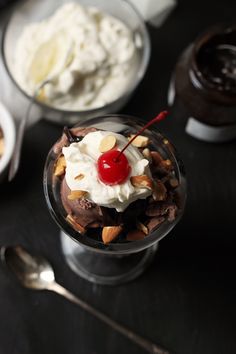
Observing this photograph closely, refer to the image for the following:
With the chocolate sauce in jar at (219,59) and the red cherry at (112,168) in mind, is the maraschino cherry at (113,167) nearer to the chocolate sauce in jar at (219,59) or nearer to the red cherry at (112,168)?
the red cherry at (112,168)

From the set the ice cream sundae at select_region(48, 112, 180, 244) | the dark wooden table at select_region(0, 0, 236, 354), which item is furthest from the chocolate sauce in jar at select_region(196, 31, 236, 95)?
the ice cream sundae at select_region(48, 112, 180, 244)

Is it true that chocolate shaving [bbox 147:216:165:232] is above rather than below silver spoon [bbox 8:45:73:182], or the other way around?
below

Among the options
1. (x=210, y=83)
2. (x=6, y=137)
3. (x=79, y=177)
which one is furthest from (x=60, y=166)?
(x=210, y=83)

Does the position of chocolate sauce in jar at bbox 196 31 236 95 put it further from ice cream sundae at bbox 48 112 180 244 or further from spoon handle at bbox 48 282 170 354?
spoon handle at bbox 48 282 170 354

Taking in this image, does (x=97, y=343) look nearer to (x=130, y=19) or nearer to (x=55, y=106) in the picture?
(x=55, y=106)

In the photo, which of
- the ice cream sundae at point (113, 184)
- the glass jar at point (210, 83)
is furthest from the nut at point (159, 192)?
the glass jar at point (210, 83)

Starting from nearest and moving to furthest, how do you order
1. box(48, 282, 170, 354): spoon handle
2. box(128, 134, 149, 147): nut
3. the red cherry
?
the red cherry, box(128, 134, 149, 147): nut, box(48, 282, 170, 354): spoon handle

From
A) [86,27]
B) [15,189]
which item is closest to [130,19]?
[86,27]

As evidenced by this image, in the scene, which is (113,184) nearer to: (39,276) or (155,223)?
(155,223)
